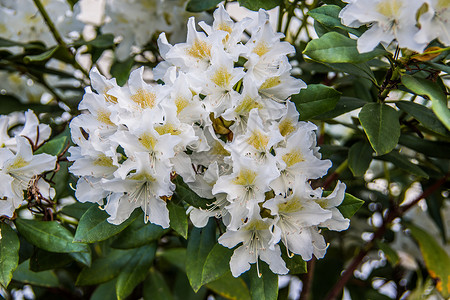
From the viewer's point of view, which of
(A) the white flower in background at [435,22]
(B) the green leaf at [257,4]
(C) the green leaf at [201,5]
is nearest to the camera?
(A) the white flower in background at [435,22]

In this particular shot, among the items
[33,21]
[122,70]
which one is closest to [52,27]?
[33,21]

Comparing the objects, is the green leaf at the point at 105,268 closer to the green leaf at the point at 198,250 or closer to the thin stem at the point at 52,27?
the green leaf at the point at 198,250

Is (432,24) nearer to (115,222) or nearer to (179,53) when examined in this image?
(179,53)

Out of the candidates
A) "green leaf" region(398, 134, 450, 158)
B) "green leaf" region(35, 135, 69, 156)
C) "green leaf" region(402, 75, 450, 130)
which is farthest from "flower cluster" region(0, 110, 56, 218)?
"green leaf" region(398, 134, 450, 158)

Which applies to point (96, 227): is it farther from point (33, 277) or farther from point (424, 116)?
point (424, 116)

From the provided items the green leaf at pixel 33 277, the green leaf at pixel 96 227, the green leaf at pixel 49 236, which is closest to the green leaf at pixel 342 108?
the green leaf at pixel 96 227

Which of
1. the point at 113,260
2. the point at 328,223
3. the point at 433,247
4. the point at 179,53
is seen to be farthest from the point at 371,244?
the point at 179,53
